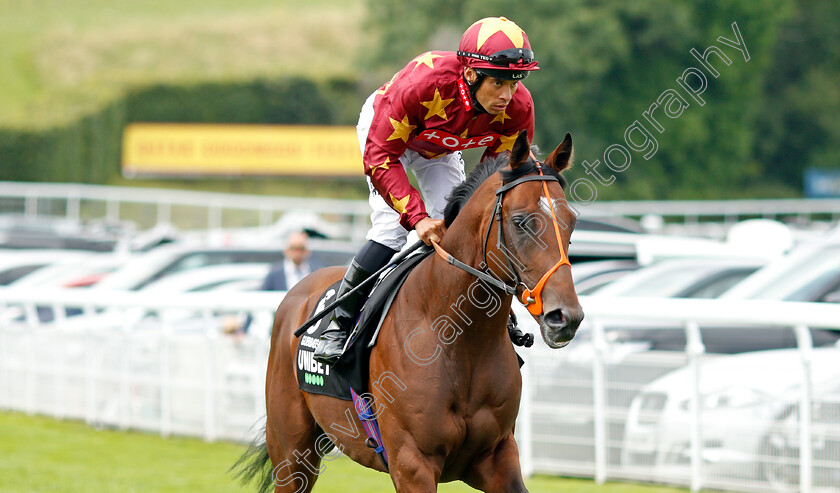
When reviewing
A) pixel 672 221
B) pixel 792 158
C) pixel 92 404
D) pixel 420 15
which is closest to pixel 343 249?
pixel 92 404

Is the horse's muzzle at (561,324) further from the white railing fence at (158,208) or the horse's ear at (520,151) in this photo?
the white railing fence at (158,208)

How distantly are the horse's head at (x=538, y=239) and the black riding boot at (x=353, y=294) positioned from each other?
0.85 m

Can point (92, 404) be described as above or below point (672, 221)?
above

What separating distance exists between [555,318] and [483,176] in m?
0.86

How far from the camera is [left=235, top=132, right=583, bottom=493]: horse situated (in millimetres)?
3645

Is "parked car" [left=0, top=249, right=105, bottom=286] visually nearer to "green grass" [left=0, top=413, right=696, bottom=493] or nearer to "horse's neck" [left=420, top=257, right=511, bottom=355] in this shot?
"green grass" [left=0, top=413, right=696, bottom=493]

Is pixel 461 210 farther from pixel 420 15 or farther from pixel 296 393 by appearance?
pixel 420 15

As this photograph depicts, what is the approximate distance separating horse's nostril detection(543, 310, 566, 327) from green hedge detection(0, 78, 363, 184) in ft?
99.2

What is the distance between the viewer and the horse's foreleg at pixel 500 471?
400 cm

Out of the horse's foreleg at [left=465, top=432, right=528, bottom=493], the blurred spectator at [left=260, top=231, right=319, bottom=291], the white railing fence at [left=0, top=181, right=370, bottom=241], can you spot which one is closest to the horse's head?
the horse's foreleg at [left=465, top=432, right=528, bottom=493]

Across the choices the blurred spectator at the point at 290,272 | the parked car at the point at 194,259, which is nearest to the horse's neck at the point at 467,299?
the blurred spectator at the point at 290,272

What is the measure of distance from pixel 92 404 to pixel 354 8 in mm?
37428

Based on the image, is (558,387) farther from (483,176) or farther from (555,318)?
(555,318)

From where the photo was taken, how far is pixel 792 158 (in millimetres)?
36906
